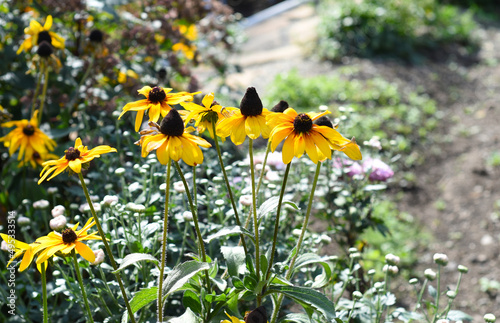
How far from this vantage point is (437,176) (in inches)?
145

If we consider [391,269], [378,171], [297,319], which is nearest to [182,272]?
[297,319]

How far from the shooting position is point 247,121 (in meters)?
1.22

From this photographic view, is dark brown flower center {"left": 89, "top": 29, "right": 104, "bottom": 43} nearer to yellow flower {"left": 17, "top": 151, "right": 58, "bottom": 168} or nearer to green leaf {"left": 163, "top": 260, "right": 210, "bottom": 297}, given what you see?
yellow flower {"left": 17, "top": 151, "right": 58, "bottom": 168}

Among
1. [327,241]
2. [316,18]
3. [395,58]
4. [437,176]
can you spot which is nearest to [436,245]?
[437,176]

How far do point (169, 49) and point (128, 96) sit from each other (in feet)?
1.72

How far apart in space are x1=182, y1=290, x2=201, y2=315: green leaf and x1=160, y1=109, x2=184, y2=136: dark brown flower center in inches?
17.9

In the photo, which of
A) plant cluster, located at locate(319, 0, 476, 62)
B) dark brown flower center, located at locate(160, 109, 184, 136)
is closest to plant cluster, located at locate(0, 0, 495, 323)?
dark brown flower center, located at locate(160, 109, 184, 136)

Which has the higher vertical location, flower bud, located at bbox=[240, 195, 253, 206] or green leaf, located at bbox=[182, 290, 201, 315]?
flower bud, located at bbox=[240, 195, 253, 206]

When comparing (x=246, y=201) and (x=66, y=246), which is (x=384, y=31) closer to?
(x=246, y=201)

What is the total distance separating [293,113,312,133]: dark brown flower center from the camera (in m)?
1.17

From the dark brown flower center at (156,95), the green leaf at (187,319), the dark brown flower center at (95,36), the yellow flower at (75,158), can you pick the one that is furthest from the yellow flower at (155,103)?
the dark brown flower center at (95,36)

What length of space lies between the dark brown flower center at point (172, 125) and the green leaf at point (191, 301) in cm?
45

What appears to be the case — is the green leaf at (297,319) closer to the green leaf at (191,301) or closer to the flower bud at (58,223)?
the green leaf at (191,301)

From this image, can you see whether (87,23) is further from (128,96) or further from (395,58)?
(395,58)
